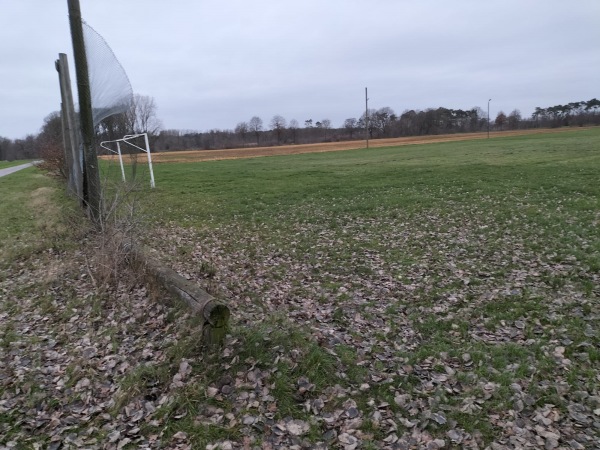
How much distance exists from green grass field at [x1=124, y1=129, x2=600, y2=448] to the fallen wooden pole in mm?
267

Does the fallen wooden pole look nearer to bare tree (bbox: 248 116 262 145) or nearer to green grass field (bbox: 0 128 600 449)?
green grass field (bbox: 0 128 600 449)

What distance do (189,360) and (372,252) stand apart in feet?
16.7

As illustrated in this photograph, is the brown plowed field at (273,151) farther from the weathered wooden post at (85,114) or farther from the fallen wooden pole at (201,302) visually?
the fallen wooden pole at (201,302)

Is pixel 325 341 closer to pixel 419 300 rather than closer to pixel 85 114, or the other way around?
pixel 419 300

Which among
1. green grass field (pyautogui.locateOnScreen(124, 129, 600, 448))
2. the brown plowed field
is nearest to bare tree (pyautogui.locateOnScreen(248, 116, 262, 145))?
the brown plowed field

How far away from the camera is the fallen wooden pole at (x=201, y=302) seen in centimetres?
457

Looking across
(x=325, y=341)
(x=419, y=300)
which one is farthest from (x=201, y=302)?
(x=419, y=300)

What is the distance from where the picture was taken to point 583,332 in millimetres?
4992

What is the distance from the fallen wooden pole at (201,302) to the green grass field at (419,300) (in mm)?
267

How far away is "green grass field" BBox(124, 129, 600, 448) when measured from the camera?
3.97m

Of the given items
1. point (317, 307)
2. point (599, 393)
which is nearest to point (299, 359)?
point (317, 307)

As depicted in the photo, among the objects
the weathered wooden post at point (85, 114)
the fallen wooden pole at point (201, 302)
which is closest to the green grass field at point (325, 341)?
the fallen wooden pole at point (201, 302)

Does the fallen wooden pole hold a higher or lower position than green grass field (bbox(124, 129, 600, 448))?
higher

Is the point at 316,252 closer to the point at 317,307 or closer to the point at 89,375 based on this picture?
the point at 317,307
